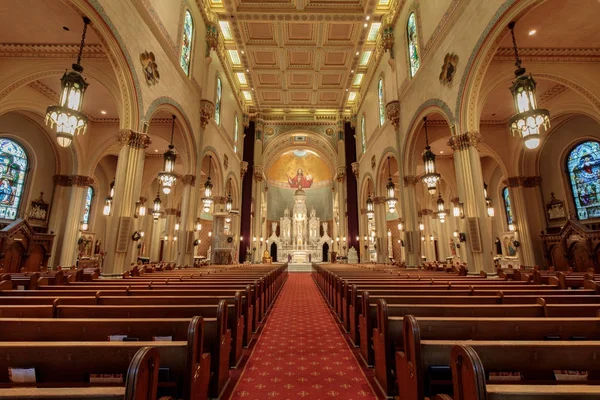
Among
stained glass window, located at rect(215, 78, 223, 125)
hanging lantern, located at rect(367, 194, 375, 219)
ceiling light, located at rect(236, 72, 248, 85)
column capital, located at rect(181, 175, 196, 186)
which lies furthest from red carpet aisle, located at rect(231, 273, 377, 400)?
ceiling light, located at rect(236, 72, 248, 85)

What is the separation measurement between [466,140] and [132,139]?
10.1 m

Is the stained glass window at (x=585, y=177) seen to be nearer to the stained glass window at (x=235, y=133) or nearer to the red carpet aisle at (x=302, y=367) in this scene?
the red carpet aisle at (x=302, y=367)

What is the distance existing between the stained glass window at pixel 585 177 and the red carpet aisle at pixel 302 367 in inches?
542

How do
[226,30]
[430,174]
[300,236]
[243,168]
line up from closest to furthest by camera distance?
[430,174] < [226,30] < [243,168] < [300,236]

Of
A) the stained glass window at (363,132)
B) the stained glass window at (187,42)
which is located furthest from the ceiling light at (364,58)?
the stained glass window at (187,42)

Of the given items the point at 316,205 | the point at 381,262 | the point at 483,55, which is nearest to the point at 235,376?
the point at 483,55

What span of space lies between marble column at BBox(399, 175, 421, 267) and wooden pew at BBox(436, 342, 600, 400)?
34.7 feet

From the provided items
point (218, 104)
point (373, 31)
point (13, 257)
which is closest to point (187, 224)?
point (13, 257)

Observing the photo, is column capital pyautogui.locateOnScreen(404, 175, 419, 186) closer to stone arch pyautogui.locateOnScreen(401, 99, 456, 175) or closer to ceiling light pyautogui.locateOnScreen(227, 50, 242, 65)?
stone arch pyautogui.locateOnScreen(401, 99, 456, 175)

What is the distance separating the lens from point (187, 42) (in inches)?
485

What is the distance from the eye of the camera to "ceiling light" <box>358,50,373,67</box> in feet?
58.8

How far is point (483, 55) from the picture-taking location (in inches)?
295

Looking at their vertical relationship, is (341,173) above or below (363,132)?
below

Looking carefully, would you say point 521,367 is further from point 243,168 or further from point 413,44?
point 243,168
